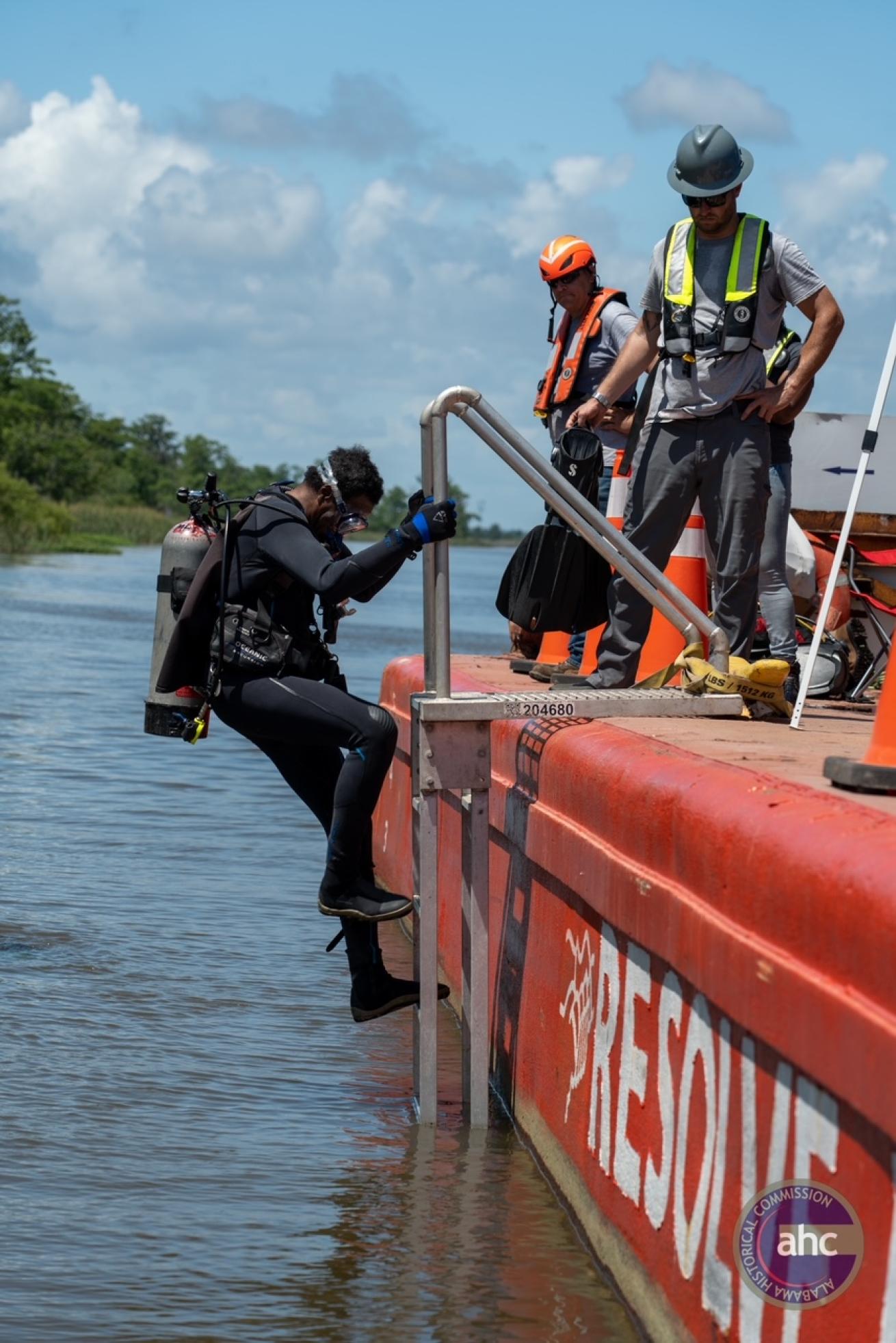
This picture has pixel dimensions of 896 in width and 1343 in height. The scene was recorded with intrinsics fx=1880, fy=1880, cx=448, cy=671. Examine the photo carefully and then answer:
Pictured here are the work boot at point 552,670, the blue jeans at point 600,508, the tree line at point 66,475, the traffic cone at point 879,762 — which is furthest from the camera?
the tree line at point 66,475

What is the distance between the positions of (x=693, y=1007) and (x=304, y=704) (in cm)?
232

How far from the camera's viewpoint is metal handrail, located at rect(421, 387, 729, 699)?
18.5 feet

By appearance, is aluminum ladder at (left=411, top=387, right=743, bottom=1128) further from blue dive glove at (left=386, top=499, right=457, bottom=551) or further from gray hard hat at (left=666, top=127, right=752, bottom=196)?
gray hard hat at (left=666, top=127, right=752, bottom=196)

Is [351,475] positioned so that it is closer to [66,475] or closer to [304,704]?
[304,704]

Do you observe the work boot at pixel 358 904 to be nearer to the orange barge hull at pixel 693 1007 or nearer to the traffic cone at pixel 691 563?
the orange barge hull at pixel 693 1007

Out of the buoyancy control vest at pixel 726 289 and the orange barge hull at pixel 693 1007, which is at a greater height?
the buoyancy control vest at pixel 726 289

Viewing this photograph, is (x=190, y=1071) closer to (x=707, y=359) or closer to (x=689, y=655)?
(x=689, y=655)


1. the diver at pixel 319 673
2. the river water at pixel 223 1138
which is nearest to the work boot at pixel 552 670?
the river water at pixel 223 1138

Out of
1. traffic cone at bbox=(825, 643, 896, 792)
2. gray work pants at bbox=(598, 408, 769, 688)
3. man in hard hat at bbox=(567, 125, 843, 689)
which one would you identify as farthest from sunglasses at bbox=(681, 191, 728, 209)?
traffic cone at bbox=(825, 643, 896, 792)

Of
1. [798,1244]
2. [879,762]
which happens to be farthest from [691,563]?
[798,1244]

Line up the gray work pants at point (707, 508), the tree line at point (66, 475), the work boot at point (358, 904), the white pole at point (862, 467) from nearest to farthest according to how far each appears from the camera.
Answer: the white pole at point (862, 467) → the work boot at point (358, 904) → the gray work pants at point (707, 508) → the tree line at point (66, 475)

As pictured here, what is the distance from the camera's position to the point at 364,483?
6.09m

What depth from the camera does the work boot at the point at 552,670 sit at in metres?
7.97

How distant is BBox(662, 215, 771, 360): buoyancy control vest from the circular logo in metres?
3.82
